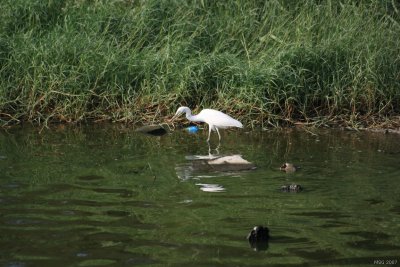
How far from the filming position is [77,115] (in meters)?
11.0

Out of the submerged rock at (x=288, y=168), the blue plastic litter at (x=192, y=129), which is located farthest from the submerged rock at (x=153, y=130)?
the submerged rock at (x=288, y=168)

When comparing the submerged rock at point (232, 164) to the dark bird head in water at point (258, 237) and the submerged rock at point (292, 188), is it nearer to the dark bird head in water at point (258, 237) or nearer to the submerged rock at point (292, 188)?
the submerged rock at point (292, 188)

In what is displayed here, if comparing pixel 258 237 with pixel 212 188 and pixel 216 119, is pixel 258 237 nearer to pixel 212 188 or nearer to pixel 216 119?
pixel 212 188

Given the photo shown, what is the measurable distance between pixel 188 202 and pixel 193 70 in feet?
14.2

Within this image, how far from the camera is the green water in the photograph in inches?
226

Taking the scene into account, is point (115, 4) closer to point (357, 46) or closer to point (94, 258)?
point (357, 46)

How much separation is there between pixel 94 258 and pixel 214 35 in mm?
7045

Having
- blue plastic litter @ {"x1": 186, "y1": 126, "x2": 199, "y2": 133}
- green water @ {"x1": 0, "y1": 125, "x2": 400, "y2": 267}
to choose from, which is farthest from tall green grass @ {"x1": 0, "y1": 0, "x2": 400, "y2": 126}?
green water @ {"x1": 0, "y1": 125, "x2": 400, "y2": 267}

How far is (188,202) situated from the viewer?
706cm

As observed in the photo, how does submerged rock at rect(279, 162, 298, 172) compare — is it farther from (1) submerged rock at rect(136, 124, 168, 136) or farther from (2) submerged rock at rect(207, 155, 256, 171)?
(1) submerged rock at rect(136, 124, 168, 136)

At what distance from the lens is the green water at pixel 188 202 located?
5738 mm

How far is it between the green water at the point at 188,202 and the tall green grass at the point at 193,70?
0.86 metres

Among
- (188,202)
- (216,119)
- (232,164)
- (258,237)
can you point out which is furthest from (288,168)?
(258,237)

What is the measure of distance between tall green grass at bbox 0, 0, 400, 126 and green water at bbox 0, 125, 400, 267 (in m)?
0.86
